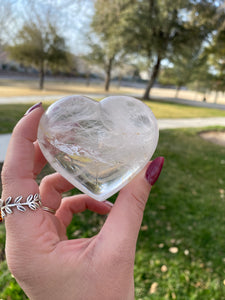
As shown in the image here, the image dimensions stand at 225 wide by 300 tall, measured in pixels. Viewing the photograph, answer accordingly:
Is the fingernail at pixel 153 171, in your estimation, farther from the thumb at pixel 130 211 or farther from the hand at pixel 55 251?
the hand at pixel 55 251

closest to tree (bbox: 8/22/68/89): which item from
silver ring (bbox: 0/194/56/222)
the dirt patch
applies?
the dirt patch

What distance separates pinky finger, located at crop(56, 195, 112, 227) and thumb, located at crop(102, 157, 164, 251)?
2.00 ft

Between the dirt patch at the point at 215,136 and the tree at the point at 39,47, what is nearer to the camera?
the dirt patch at the point at 215,136

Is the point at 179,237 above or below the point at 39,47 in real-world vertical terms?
below

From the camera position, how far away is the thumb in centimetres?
115

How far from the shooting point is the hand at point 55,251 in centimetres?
107

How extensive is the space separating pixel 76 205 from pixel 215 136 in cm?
819

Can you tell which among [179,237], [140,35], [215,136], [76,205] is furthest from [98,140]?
[140,35]

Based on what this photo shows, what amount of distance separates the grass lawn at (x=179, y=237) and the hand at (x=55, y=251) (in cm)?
133

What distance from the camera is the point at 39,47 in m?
23.2

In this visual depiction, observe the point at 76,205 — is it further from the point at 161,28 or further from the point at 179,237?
the point at 161,28

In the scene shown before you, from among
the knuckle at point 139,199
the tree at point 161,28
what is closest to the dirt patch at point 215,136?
the knuckle at point 139,199

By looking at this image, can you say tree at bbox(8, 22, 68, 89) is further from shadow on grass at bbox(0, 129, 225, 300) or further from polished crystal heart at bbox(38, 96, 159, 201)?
polished crystal heart at bbox(38, 96, 159, 201)

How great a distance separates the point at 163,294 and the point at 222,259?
103cm
